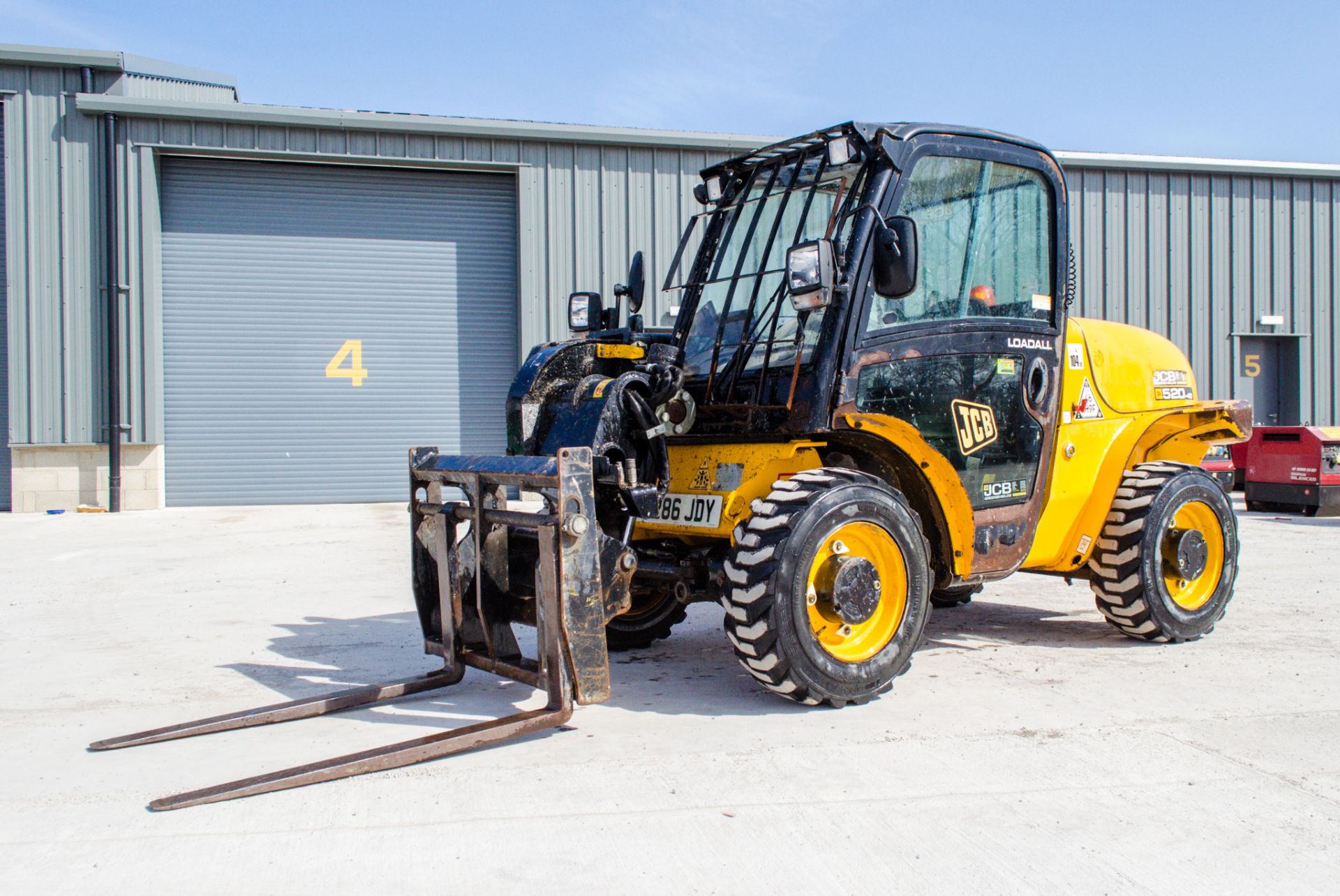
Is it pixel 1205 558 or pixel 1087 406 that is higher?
pixel 1087 406

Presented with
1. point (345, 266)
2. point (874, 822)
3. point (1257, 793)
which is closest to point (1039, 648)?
point (1257, 793)

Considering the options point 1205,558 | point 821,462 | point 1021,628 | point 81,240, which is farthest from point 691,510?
point 81,240

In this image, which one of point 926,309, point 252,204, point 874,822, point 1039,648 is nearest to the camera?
point 874,822

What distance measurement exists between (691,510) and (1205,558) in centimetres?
341

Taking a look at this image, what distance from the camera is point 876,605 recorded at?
500 centimetres

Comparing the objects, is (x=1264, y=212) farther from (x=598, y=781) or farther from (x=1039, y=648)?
(x=598, y=781)

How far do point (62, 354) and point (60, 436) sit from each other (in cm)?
128

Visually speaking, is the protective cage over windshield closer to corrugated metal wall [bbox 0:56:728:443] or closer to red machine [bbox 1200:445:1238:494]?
corrugated metal wall [bbox 0:56:728:443]

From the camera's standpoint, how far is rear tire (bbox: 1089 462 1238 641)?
245 inches

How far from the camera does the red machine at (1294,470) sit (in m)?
14.5

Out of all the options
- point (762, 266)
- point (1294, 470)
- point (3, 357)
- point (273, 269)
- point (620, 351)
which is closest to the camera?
point (620, 351)

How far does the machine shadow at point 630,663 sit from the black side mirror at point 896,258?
6.49 ft

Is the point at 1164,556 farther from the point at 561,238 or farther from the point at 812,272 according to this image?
the point at 561,238

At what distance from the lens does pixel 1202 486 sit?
21.4ft
